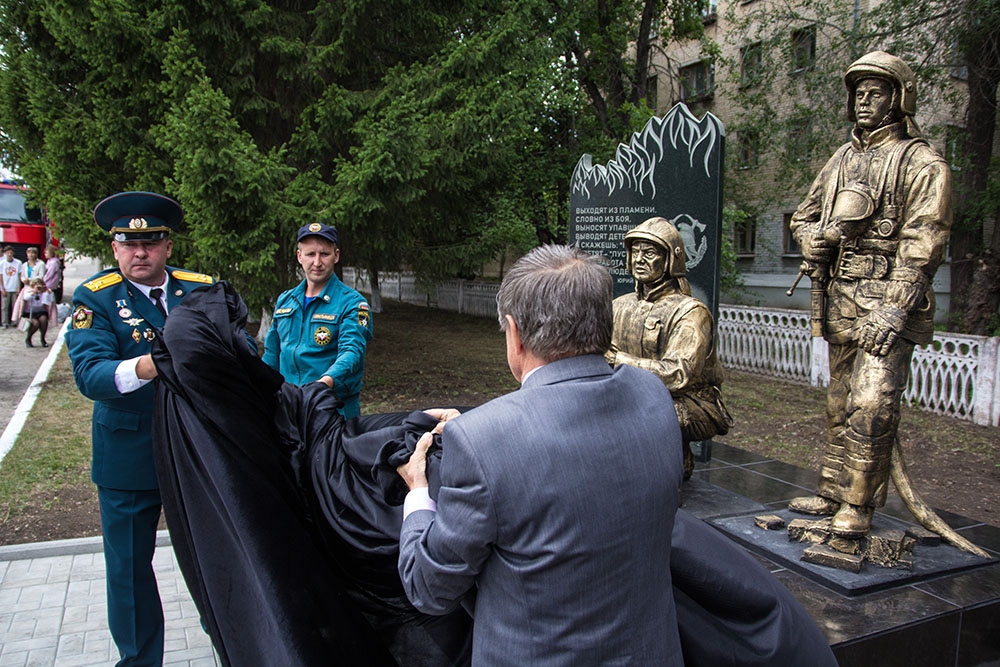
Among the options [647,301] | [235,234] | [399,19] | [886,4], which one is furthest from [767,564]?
[886,4]

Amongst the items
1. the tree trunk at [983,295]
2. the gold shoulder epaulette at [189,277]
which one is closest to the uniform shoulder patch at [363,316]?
the gold shoulder epaulette at [189,277]

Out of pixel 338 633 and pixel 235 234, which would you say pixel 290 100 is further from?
pixel 338 633

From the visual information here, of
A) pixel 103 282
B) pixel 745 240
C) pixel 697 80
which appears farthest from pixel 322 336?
pixel 745 240

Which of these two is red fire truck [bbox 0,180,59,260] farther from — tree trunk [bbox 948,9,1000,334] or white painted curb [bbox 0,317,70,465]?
tree trunk [bbox 948,9,1000,334]

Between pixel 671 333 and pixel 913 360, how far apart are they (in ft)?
22.8

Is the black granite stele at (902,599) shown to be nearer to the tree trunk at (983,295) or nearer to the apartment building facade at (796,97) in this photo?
the apartment building facade at (796,97)

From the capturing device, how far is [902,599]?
118 inches

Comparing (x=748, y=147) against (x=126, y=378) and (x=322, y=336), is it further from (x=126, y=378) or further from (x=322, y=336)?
(x=126, y=378)

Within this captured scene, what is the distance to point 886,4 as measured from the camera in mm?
10898

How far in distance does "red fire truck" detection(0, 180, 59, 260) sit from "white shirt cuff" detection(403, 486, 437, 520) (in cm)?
2030

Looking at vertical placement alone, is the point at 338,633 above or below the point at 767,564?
above

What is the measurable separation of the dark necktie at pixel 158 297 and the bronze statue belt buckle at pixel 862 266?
10.1ft

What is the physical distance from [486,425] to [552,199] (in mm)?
15069

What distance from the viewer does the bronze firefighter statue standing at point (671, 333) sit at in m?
3.63
